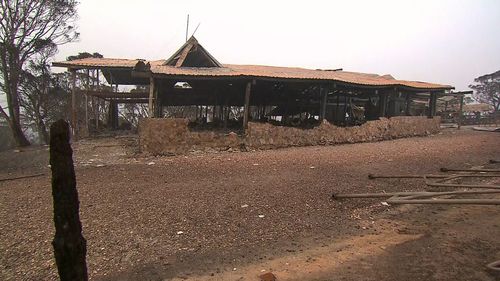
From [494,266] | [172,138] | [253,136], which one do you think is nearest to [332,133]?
[253,136]

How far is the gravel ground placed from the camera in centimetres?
461

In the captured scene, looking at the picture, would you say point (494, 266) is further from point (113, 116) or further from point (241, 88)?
point (113, 116)

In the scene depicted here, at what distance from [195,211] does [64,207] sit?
400 cm

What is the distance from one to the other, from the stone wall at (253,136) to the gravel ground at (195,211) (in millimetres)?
1290

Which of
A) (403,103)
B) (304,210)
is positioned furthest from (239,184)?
(403,103)

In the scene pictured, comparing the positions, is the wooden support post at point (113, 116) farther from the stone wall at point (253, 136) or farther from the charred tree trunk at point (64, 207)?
the charred tree trunk at point (64, 207)

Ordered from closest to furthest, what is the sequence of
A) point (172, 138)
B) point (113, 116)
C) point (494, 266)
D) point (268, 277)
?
point (494, 266) → point (268, 277) → point (172, 138) → point (113, 116)

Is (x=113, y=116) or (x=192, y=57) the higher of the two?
(x=192, y=57)

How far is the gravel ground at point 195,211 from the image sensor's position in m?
4.61

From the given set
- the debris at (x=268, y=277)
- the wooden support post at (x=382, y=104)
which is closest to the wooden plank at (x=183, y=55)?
the wooden support post at (x=382, y=104)

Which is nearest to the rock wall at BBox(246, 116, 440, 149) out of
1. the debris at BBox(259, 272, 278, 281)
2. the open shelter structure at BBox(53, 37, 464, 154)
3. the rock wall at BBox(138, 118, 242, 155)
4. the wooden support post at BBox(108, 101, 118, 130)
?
the open shelter structure at BBox(53, 37, 464, 154)

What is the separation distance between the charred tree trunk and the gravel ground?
1.90 m

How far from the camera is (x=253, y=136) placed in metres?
13.9

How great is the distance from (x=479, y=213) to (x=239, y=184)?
4.47 meters
